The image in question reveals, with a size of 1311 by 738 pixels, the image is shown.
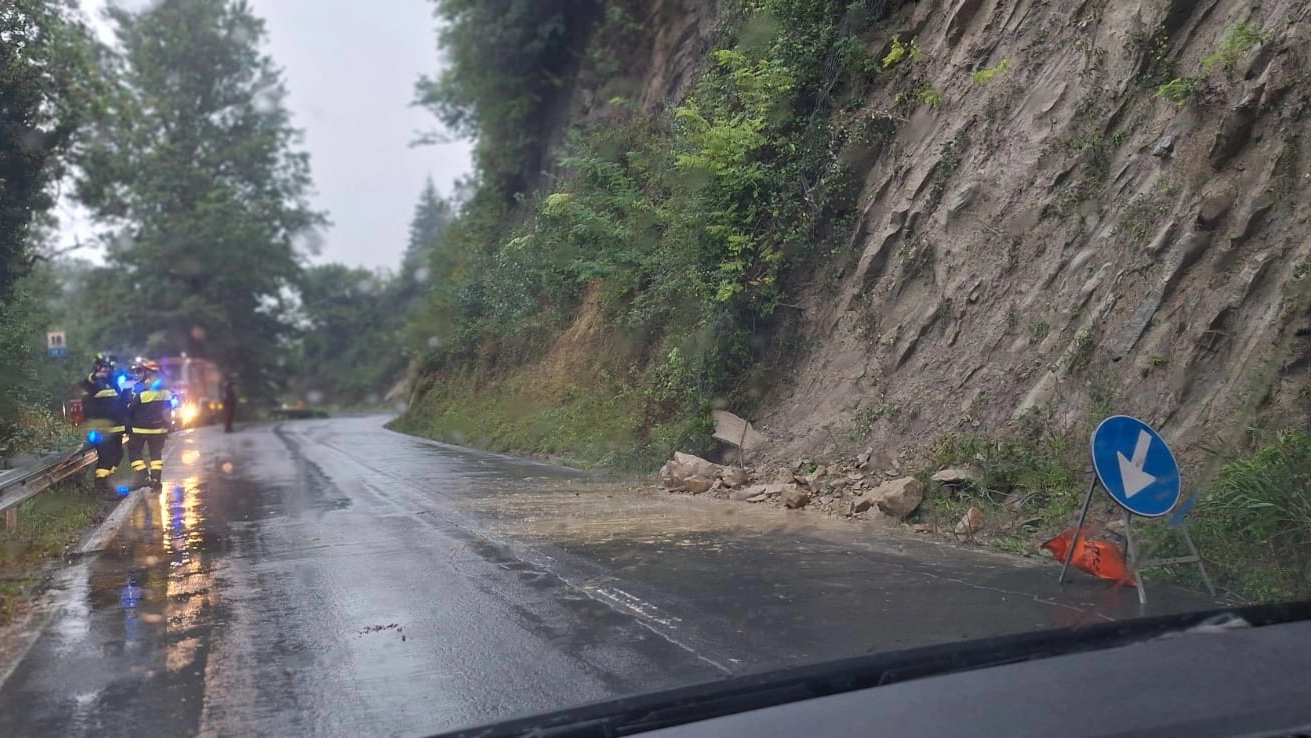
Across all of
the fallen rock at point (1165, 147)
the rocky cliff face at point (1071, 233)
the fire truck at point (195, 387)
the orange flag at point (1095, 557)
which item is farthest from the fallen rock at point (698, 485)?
the fire truck at point (195, 387)

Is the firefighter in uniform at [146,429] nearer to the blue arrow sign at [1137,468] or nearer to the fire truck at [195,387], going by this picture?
the blue arrow sign at [1137,468]

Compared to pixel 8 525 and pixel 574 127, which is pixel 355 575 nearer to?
pixel 8 525

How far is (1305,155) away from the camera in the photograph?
9.80 meters

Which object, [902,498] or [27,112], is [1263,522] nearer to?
[902,498]

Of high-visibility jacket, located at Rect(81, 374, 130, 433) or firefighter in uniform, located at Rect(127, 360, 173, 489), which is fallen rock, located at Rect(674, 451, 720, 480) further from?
high-visibility jacket, located at Rect(81, 374, 130, 433)

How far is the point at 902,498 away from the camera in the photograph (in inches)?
436

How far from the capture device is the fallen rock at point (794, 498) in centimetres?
1248

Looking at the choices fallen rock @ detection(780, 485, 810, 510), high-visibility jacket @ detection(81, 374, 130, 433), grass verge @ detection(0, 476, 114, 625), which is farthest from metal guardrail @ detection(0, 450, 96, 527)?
fallen rock @ detection(780, 485, 810, 510)

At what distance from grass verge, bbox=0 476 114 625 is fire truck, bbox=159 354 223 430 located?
2868 centimetres

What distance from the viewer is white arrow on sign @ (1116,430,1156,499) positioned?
683 centimetres

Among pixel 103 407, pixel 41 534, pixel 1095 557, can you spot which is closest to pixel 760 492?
pixel 1095 557

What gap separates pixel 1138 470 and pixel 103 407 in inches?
552

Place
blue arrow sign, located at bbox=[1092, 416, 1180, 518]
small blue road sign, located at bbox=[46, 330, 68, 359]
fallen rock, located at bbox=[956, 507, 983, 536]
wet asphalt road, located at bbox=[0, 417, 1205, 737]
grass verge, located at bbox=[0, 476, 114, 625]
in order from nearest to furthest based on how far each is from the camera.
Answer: wet asphalt road, located at bbox=[0, 417, 1205, 737] < blue arrow sign, located at bbox=[1092, 416, 1180, 518] < grass verge, located at bbox=[0, 476, 114, 625] < fallen rock, located at bbox=[956, 507, 983, 536] < small blue road sign, located at bbox=[46, 330, 68, 359]

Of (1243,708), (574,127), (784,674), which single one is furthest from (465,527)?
(574,127)
